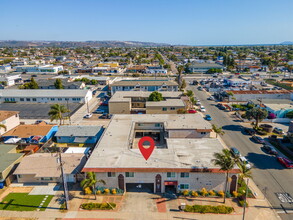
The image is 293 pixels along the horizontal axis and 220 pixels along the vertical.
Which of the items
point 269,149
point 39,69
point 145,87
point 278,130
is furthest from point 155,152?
point 39,69

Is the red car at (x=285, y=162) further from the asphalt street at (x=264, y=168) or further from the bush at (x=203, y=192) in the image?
the bush at (x=203, y=192)

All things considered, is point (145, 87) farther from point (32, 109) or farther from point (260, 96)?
point (260, 96)

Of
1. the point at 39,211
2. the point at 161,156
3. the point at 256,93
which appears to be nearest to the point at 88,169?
the point at 39,211

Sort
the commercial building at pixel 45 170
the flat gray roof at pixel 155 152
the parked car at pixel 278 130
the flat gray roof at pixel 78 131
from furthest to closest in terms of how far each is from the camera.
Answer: the parked car at pixel 278 130
the flat gray roof at pixel 78 131
the commercial building at pixel 45 170
the flat gray roof at pixel 155 152

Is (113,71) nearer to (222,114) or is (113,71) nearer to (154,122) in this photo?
(222,114)

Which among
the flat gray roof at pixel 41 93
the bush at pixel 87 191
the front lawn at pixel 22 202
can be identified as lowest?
the front lawn at pixel 22 202

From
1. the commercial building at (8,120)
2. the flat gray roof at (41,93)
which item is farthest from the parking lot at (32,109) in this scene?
the commercial building at (8,120)

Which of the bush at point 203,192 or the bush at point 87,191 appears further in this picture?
the bush at point 87,191

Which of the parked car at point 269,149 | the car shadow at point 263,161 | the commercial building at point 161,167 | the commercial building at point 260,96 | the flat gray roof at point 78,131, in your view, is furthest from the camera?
the commercial building at point 260,96
